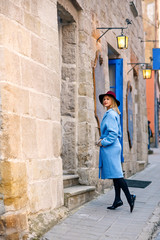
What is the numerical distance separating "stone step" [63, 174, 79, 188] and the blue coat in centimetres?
62

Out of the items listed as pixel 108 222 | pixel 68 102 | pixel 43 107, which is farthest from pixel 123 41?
pixel 108 222

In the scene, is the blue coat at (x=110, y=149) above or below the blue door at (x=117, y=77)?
below

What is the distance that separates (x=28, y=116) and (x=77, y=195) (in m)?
1.89

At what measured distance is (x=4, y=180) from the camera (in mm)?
3896

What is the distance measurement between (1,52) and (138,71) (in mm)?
8473

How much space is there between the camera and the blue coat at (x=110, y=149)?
214 inches

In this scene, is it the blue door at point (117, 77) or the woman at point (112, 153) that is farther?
the blue door at point (117, 77)

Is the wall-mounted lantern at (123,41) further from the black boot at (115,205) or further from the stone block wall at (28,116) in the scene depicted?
the black boot at (115,205)

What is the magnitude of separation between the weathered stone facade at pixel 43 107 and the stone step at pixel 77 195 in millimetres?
196

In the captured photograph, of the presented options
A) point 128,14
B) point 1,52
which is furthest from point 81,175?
point 128,14

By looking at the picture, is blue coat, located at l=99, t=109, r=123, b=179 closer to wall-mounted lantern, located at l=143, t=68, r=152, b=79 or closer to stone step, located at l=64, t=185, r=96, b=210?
stone step, located at l=64, t=185, r=96, b=210

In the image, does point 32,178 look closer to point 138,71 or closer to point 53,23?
point 53,23

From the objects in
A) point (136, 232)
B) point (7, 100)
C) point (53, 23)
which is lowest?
point (136, 232)

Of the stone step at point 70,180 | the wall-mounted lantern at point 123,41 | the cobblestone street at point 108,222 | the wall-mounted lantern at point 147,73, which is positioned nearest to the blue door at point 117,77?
the wall-mounted lantern at point 123,41
